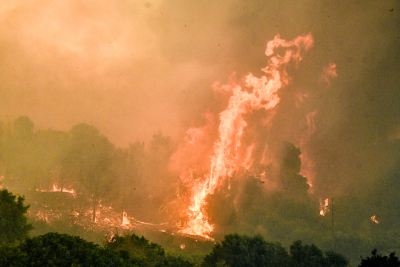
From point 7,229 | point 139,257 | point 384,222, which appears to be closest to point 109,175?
point 7,229

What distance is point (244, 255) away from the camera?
44.9 meters

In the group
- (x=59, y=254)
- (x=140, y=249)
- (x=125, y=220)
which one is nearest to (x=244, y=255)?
(x=140, y=249)

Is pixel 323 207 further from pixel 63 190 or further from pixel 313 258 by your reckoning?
pixel 63 190

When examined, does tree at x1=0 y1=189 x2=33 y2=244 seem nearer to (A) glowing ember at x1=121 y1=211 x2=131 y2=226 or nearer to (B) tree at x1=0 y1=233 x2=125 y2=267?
(B) tree at x1=0 y1=233 x2=125 y2=267

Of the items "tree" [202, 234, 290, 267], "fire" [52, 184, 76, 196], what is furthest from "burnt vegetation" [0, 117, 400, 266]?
"tree" [202, 234, 290, 267]

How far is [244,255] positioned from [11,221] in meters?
34.4

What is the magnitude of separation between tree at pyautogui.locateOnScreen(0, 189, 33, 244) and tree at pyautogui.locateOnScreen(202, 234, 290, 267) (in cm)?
2739

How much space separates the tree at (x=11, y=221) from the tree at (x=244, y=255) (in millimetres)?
27390

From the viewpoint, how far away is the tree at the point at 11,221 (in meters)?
43.8

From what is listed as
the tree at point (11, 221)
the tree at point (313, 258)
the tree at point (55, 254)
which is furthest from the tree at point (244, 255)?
the tree at point (11, 221)

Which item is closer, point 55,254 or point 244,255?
point 55,254

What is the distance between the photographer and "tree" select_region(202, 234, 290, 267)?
1752 inches

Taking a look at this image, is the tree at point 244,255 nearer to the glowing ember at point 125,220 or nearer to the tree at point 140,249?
the tree at point 140,249

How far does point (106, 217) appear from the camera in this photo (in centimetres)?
11769
